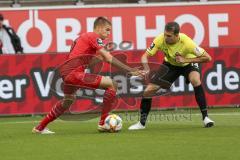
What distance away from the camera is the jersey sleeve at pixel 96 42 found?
43.7ft

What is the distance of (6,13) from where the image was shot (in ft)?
71.8

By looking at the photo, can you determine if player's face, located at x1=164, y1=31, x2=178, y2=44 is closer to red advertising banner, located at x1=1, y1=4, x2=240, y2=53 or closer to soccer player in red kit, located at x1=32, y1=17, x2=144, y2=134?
soccer player in red kit, located at x1=32, y1=17, x2=144, y2=134

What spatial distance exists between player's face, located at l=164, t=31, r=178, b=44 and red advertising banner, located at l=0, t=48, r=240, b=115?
4148mm

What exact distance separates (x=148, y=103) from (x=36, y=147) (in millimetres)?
3528

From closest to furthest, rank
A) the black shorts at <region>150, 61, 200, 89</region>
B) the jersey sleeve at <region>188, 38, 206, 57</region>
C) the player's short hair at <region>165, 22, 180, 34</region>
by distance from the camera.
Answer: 1. the player's short hair at <region>165, 22, 180, 34</region>
2. the jersey sleeve at <region>188, 38, 206, 57</region>
3. the black shorts at <region>150, 61, 200, 89</region>

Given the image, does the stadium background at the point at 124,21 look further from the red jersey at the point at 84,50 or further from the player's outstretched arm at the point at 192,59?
the red jersey at the point at 84,50

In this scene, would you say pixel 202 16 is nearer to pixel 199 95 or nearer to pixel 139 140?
pixel 199 95

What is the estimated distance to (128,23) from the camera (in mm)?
22484

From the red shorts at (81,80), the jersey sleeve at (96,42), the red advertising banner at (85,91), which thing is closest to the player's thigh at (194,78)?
the red shorts at (81,80)

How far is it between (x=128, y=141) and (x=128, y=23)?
Answer: 10574mm

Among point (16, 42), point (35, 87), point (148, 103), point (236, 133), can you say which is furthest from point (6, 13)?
point (236, 133)

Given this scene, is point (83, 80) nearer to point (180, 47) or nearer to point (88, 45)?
point (88, 45)

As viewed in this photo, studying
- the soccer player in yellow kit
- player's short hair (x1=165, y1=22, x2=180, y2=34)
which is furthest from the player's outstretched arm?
player's short hair (x1=165, y1=22, x2=180, y2=34)

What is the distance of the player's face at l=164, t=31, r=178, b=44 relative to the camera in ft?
46.3
